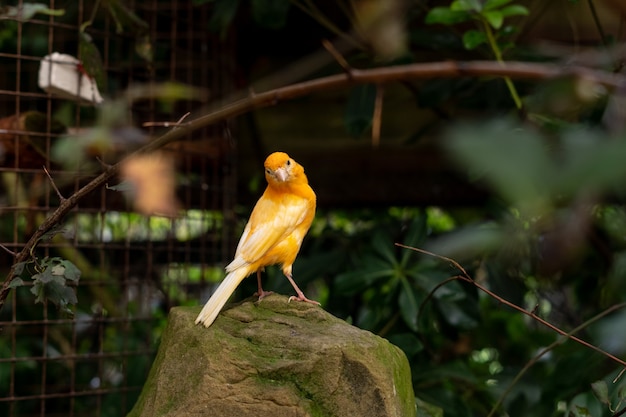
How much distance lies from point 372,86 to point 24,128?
126 cm

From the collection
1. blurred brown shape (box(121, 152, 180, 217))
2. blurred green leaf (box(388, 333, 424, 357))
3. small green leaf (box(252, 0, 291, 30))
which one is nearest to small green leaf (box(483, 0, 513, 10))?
small green leaf (box(252, 0, 291, 30))

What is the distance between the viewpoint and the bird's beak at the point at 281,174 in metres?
2.06

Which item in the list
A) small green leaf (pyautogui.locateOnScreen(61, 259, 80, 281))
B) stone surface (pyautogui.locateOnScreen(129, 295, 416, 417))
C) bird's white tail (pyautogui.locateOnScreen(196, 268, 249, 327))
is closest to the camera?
stone surface (pyautogui.locateOnScreen(129, 295, 416, 417))

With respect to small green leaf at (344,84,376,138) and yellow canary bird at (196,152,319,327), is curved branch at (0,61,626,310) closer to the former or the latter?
yellow canary bird at (196,152,319,327)

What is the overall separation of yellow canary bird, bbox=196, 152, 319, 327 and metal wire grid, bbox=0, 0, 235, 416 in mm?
825

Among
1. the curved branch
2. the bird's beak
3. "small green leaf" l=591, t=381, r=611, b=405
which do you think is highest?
the curved branch

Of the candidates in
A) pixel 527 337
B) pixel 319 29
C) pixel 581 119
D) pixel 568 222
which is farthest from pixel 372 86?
pixel 568 222

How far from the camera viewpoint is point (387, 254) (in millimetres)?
3070

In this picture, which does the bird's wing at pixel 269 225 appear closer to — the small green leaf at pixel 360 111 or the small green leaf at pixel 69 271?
the small green leaf at pixel 69 271

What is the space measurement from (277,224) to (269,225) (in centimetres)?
2

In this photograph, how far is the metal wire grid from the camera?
285cm

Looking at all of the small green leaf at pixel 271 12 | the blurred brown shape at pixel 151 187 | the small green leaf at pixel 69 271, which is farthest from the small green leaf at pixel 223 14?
the blurred brown shape at pixel 151 187

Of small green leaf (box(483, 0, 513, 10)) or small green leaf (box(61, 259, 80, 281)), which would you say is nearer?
small green leaf (box(61, 259, 80, 281))

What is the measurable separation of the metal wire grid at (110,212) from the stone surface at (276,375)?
0.92m
